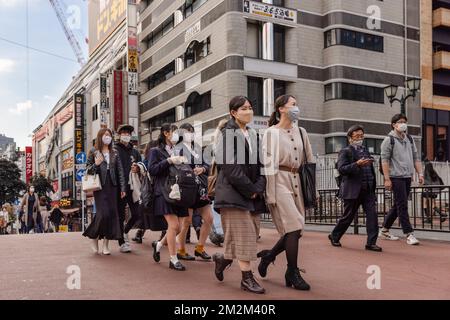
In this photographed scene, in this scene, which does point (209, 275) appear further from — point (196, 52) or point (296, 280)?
point (196, 52)

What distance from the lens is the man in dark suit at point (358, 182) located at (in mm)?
7434

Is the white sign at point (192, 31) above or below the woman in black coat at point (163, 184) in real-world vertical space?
above

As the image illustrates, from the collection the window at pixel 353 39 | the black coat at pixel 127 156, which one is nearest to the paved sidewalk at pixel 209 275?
the black coat at pixel 127 156

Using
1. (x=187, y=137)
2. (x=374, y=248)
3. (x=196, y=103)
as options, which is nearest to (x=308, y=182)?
(x=187, y=137)

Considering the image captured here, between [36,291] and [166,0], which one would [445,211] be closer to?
[36,291]

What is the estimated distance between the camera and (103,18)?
47.9 meters

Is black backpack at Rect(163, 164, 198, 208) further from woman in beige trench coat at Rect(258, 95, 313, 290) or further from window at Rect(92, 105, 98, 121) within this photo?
window at Rect(92, 105, 98, 121)

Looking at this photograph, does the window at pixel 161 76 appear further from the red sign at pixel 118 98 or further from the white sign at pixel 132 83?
the red sign at pixel 118 98

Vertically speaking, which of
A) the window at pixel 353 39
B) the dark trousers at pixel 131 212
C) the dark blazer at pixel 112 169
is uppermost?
the window at pixel 353 39

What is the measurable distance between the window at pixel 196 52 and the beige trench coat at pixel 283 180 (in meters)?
25.6

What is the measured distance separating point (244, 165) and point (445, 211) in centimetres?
725

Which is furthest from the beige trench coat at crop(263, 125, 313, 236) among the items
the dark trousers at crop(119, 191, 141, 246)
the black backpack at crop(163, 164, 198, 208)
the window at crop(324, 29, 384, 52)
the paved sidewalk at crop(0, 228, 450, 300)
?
the window at crop(324, 29, 384, 52)

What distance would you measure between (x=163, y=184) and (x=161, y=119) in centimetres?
3262
